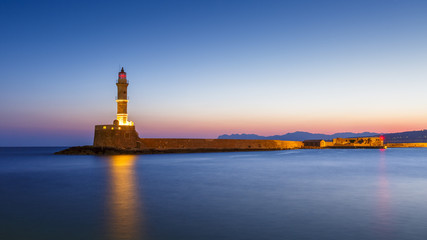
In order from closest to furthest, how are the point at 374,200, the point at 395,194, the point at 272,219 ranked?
the point at 272,219 < the point at 374,200 < the point at 395,194

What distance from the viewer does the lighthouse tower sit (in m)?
33.1

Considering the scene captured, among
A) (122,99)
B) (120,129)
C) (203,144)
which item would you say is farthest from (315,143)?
(122,99)

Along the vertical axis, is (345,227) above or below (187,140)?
below

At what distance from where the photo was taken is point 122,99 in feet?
108

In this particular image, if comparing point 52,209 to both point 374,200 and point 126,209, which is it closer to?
point 126,209

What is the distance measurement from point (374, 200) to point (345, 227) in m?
3.42

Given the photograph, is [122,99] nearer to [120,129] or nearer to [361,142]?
[120,129]

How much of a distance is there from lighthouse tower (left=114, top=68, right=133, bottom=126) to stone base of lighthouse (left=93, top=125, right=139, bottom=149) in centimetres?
64

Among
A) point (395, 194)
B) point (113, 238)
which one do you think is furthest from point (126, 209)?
point (395, 194)

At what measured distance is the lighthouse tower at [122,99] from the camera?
3312 cm

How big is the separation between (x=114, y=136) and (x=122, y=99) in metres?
3.66

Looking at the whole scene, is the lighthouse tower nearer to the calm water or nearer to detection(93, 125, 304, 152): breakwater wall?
detection(93, 125, 304, 152): breakwater wall

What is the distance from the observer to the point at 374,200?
9.09m

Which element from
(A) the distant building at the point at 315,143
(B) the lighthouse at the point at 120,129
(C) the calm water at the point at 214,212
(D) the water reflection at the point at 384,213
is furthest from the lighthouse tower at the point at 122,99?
(A) the distant building at the point at 315,143
